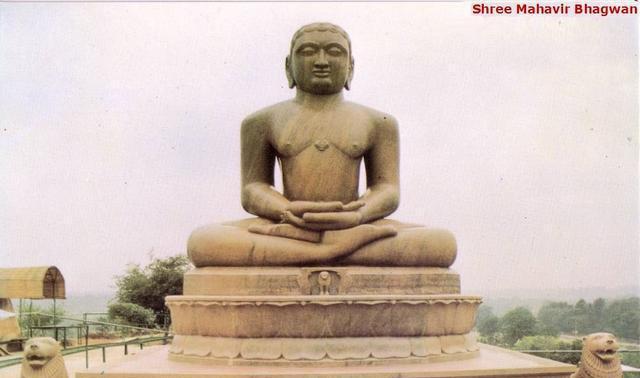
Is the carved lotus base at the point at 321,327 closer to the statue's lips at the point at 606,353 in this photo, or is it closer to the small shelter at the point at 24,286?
the statue's lips at the point at 606,353

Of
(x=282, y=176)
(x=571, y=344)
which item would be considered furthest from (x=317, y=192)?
(x=571, y=344)

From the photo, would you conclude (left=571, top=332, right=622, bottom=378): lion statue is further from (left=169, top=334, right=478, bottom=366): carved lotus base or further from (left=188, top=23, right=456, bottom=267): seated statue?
(left=188, top=23, right=456, bottom=267): seated statue

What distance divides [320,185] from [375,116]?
1.01 m

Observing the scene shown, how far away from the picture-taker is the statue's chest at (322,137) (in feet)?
24.3

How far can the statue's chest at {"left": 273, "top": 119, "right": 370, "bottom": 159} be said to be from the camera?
7.41 meters

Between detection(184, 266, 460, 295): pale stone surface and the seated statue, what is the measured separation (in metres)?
0.14

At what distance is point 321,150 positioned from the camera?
7398 mm

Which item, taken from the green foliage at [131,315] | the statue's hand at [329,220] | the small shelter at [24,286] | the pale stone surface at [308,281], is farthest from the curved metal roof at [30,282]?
the statue's hand at [329,220]

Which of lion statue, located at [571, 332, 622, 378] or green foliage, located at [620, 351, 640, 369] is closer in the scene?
lion statue, located at [571, 332, 622, 378]

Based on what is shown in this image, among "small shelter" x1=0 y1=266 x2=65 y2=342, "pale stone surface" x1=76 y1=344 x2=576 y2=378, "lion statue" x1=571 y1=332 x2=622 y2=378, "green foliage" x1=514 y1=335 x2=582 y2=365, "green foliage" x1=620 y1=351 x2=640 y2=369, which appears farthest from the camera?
"small shelter" x1=0 y1=266 x2=65 y2=342

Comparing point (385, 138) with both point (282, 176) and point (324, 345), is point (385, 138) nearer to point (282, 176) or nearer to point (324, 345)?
point (282, 176)

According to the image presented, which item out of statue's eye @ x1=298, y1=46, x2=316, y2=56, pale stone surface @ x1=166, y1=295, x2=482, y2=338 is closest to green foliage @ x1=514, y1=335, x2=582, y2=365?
pale stone surface @ x1=166, y1=295, x2=482, y2=338

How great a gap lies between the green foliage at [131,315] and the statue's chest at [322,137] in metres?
14.2

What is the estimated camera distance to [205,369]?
5.86m
